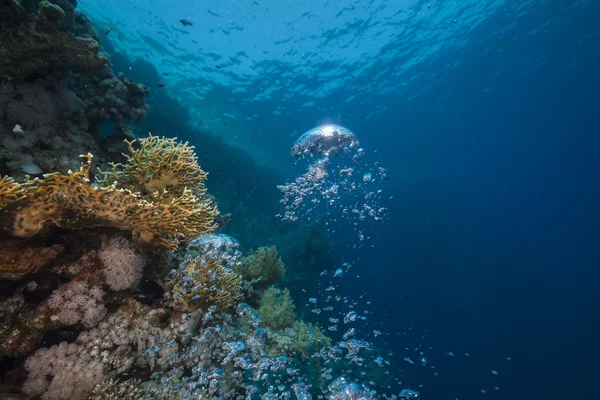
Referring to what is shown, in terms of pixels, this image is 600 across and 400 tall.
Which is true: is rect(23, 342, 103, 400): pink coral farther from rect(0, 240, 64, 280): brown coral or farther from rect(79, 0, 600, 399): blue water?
rect(79, 0, 600, 399): blue water

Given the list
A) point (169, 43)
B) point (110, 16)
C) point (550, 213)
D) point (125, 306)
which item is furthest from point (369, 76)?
point (550, 213)

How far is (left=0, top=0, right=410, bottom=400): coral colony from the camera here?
112 inches

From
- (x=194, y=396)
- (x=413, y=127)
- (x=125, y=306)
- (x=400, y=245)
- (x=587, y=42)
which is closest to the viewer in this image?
(x=125, y=306)

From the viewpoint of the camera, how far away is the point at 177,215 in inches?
124

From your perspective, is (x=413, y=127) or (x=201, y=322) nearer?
(x=201, y=322)

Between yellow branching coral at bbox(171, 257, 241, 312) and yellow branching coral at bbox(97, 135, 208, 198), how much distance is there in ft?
4.21

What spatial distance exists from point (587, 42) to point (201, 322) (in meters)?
37.4

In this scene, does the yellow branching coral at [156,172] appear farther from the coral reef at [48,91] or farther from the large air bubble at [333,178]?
the large air bubble at [333,178]

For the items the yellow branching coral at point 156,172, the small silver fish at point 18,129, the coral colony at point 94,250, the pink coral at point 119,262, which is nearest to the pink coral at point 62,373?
the coral colony at point 94,250

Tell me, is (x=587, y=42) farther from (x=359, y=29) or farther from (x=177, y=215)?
(x=177, y=215)

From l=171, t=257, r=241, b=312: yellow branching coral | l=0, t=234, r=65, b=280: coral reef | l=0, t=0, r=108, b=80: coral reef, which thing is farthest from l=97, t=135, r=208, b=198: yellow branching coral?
l=0, t=0, r=108, b=80: coral reef

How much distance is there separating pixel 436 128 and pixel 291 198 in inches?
1018

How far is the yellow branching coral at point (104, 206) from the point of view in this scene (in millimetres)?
2473

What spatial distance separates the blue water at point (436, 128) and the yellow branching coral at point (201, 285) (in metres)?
17.4
